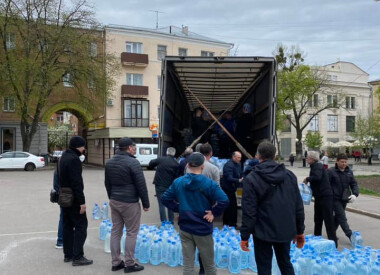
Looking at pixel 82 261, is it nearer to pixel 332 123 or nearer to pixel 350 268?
pixel 350 268

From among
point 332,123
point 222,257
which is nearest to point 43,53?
point 222,257

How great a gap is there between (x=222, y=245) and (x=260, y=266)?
5.70 ft

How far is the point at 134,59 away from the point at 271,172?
33419 mm

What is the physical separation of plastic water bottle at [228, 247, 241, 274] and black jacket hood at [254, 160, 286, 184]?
2050 mm

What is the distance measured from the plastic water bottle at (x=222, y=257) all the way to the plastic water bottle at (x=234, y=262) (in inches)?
4.2

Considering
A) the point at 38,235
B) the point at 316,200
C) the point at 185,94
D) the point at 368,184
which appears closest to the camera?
the point at 316,200

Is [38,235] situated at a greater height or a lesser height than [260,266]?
lesser

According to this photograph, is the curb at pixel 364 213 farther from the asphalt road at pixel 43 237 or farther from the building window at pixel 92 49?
the building window at pixel 92 49

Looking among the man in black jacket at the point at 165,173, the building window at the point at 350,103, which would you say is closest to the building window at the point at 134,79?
the man in black jacket at the point at 165,173

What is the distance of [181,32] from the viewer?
42.1 meters

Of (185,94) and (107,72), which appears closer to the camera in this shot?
(185,94)

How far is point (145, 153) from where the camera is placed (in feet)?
98.3

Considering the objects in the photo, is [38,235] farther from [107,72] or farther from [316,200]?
[107,72]

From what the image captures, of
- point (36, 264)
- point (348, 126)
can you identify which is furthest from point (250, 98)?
point (348, 126)
